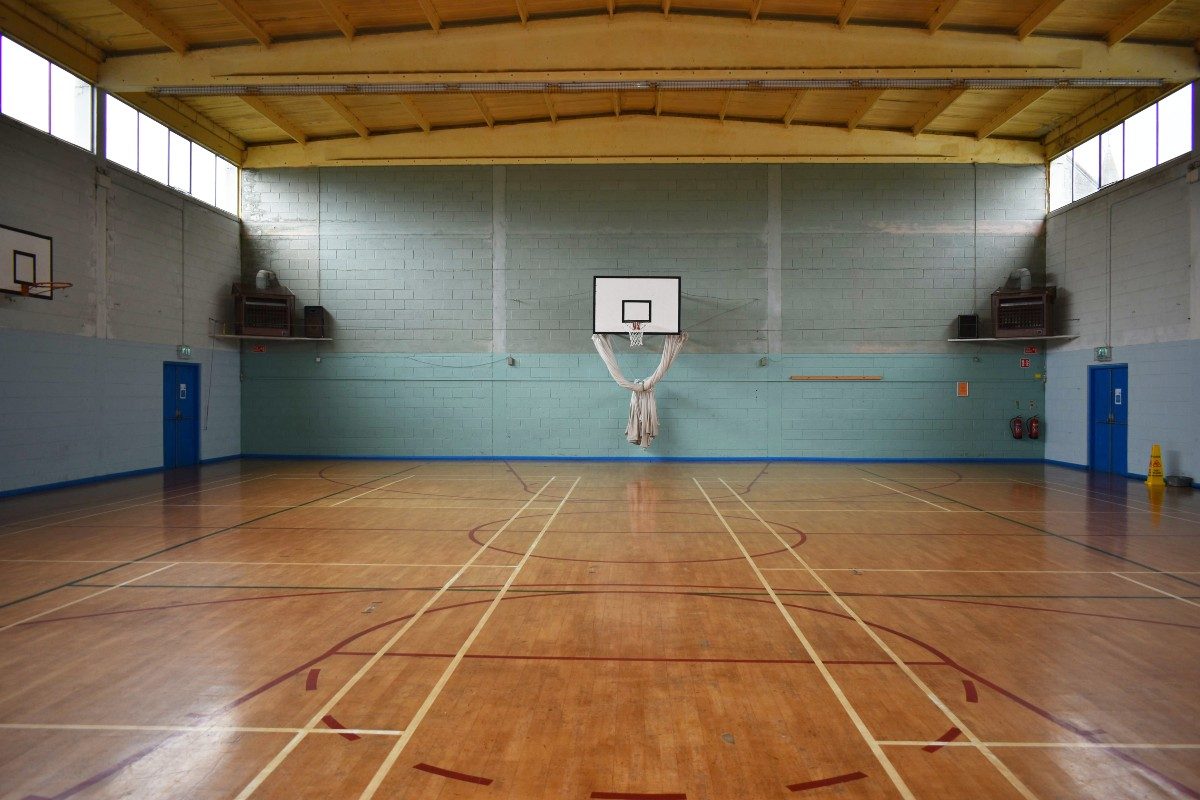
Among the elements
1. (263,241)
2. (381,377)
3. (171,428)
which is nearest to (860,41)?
(381,377)

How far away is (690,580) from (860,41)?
9.68m

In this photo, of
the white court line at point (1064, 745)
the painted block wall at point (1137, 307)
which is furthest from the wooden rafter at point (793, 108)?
the white court line at point (1064, 745)

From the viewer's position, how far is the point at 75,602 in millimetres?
5133

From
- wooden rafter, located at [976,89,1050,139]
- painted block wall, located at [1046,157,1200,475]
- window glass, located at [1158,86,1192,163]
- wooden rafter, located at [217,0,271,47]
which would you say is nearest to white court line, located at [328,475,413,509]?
wooden rafter, located at [217,0,271,47]

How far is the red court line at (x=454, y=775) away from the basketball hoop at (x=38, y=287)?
10387 mm

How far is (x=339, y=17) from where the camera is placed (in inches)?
425

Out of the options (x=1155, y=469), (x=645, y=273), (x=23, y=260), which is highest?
(x=645, y=273)

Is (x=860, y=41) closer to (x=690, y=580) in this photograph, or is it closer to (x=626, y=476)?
(x=626, y=476)

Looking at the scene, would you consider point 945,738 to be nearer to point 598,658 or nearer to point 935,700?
point 935,700

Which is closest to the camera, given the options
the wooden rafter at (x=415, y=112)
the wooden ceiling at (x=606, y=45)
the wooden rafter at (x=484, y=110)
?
the wooden ceiling at (x=606, y=45)

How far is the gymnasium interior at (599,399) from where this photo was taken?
3344mm

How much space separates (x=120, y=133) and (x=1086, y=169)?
18.7 meters

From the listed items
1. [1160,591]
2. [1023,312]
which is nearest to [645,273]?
[1023,312]

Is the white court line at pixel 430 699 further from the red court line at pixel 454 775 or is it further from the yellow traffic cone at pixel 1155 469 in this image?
the yellow traffic cone at pixel 1155 469
